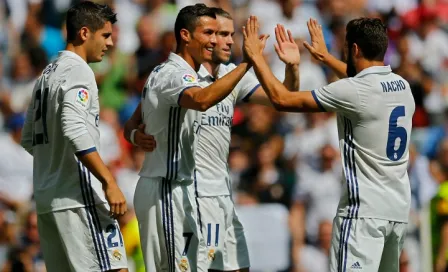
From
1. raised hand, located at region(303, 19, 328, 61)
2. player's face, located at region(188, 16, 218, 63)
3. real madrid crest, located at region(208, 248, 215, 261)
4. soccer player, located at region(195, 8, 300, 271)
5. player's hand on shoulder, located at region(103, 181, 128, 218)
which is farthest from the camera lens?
real madrid crest, located at region(208, 248, 215, 261)

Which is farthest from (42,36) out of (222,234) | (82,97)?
(82,97)

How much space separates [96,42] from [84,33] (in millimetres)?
115

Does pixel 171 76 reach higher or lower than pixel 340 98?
higher

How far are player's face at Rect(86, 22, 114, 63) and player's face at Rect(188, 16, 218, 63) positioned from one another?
87 centimetres

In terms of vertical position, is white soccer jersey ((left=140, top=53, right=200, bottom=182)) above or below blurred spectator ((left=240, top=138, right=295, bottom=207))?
above

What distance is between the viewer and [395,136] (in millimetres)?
8453

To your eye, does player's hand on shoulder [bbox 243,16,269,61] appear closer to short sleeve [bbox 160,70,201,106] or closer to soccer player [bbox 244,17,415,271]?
soccer player [bbox 244,17,415,271]

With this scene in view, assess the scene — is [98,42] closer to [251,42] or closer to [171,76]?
[171,76]

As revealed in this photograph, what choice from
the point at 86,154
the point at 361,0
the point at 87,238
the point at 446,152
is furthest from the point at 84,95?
the point at 361,0

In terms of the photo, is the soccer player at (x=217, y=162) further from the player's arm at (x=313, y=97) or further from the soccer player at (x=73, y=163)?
the soccer player at (x=73, y=163)

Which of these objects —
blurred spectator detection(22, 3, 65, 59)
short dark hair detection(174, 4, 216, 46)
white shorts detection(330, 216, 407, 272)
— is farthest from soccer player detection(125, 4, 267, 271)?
blurred spectator detection(22, 3, 65, 59)

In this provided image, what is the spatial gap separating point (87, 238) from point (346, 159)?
2.08 metres

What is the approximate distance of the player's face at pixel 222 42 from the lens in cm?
942

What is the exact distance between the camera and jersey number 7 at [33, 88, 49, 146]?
8.35m
